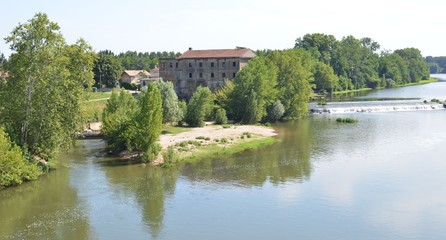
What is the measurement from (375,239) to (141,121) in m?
30.1

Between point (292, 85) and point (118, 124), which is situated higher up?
point (292, 85)

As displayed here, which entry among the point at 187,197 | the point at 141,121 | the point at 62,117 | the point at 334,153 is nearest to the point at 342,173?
the point at 334,153

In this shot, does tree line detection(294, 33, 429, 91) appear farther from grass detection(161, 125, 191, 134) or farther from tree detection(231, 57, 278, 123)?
grass detection(161, 125, 191, 134)

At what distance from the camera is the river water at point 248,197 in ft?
115

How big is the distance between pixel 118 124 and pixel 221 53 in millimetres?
53950

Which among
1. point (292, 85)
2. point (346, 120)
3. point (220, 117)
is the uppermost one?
point (292, 85)

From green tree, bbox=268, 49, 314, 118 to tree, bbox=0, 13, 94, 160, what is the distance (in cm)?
4966

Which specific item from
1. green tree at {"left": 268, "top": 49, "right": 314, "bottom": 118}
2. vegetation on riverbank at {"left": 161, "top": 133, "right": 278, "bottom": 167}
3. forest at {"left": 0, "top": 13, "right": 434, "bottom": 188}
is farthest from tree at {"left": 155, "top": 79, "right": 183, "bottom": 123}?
green tree at {"left": 268, "top": 49, "right": 314, "bottom": 118}

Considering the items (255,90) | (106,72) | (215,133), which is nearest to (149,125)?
(215,133)

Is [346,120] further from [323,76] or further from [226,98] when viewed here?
[323,76]

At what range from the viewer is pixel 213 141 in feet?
217

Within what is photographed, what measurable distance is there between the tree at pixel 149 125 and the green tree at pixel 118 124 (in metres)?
1.99

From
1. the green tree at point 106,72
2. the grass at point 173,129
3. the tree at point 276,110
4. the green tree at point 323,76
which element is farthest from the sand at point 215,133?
the green tree at point 323,76

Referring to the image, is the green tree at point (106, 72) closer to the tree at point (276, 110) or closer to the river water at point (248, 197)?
the tree at point (276, 110)
